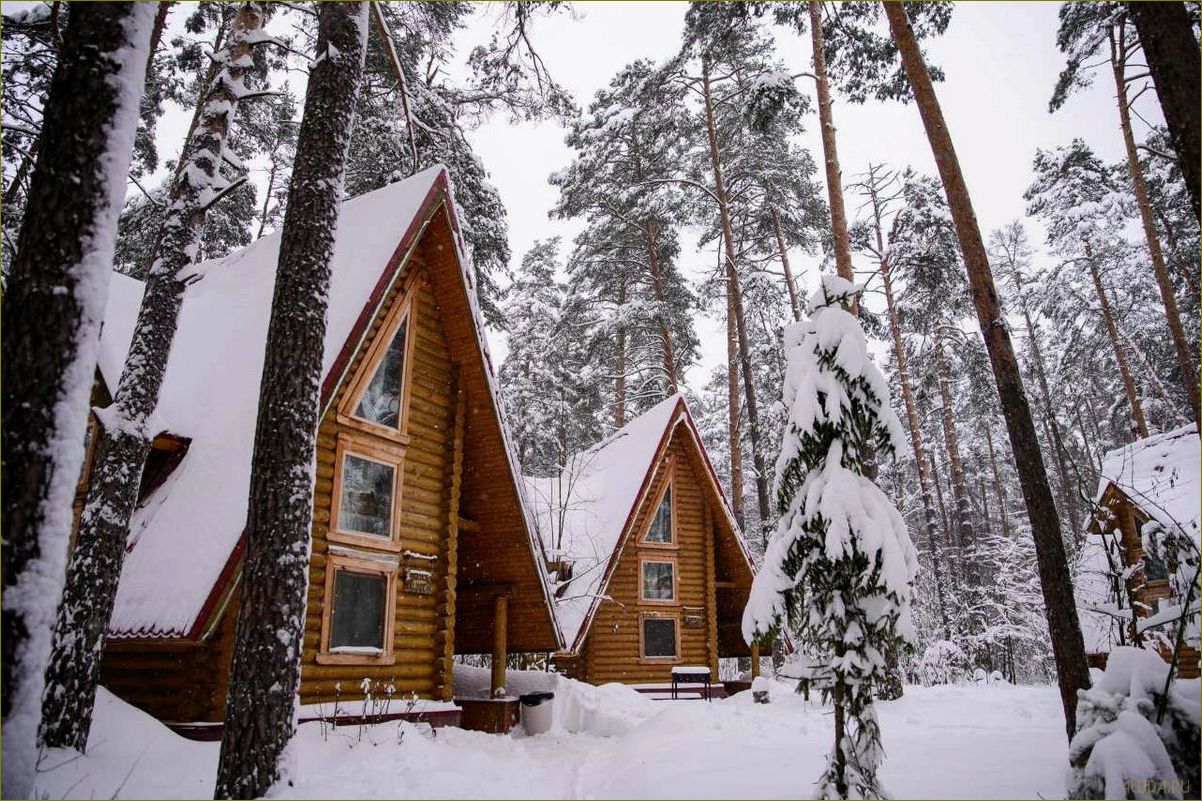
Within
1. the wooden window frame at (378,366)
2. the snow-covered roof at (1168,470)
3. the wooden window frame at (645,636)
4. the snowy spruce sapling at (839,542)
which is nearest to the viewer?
the snowy spruce sapling at (839,542)

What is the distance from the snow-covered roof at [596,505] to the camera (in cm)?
1533

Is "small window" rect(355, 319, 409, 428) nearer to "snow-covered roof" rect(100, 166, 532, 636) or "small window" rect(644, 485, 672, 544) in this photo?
"snow-covered roof" rect(100, 166, 532, 636)

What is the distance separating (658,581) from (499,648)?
691 cm

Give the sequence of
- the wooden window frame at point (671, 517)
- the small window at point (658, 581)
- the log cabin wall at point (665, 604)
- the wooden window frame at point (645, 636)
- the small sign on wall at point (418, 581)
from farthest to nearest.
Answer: the wooden window frame at point (671, 517), the small window at point (658, 581), the wooden window frame at point (645, 636), the log cabin wall at point (665, 604), the small sign on wall at point (418, 581)

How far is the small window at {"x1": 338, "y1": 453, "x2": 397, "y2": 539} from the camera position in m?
9.30

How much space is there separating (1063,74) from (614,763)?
64.6ft

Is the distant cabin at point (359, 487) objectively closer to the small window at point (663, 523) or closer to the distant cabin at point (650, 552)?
the distant cabin at point (650, 552)

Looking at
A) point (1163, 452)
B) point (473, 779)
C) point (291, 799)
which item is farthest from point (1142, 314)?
point (291, 799)

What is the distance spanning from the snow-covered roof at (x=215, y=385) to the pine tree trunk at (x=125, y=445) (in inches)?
29.0

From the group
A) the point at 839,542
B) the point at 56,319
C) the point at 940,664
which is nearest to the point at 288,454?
the point at 56,319

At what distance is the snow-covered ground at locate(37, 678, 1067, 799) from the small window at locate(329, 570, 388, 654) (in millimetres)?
1320

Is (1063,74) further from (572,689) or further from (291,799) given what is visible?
(291,799)

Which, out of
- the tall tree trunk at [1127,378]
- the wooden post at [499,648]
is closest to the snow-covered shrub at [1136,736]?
the wooden post at [499,648]

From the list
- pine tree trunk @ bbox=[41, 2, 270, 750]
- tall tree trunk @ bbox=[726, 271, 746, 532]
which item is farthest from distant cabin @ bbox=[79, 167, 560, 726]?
tall tree trunk @ bbox=[726, 271, 746, 532]
